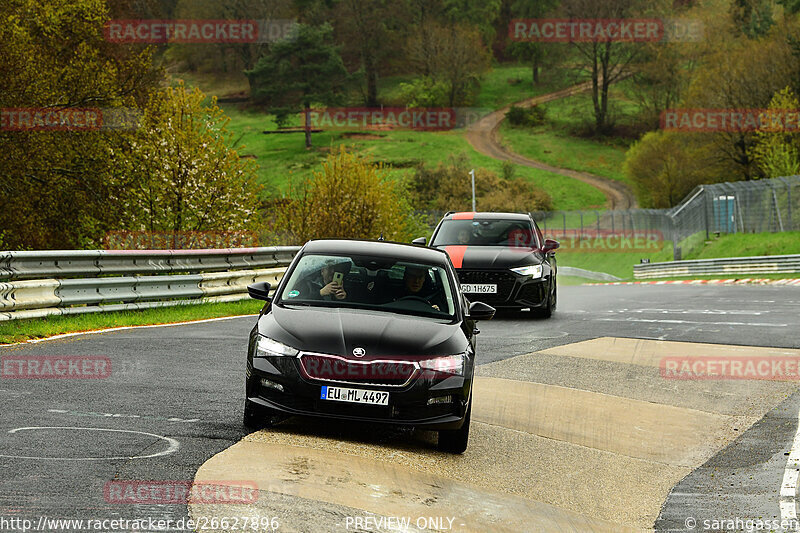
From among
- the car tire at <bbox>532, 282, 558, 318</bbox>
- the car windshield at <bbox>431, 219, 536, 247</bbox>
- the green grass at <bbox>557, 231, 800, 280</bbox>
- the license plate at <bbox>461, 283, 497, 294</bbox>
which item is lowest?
the green grass at <bbox>557, 231, 800, 280</bbox>

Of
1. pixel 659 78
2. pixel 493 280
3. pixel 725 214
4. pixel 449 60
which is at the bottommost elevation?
pixel 725 214

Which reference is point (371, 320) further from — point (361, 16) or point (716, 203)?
point (361, 16)

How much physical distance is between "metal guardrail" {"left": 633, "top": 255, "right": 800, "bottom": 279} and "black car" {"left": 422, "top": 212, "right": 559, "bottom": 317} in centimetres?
2187

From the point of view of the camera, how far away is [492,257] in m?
17.3

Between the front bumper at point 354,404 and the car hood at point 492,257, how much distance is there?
31.4 feet

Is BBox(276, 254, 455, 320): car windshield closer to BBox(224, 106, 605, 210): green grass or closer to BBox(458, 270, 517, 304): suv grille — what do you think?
BBox(458, 270, 517, 304): suv grille

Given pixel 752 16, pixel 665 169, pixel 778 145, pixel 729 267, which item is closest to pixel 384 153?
pixel 665 169

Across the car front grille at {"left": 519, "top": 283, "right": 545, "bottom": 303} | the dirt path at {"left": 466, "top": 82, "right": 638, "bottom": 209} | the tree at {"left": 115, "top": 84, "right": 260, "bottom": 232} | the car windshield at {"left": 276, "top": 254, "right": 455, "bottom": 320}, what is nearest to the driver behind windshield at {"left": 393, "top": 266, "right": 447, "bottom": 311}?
the car windshield at {"left": 276, "top": 254, "right": 455, "bottom": 320}

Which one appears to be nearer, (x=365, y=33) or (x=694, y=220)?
(x=694, y=220)

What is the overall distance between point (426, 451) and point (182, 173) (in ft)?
105

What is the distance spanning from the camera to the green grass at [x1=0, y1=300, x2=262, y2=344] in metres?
13.1

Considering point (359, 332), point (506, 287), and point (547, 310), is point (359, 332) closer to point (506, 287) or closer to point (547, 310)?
point (506, 287)

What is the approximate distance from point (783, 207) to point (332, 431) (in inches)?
1534

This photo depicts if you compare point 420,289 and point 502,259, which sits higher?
point 420,289
